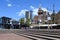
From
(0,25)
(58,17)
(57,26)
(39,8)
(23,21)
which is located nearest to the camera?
(57,26)

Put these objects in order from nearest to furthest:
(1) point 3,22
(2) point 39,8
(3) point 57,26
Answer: (3) point 57,26, (1) point 3,22, (2) point 39,8

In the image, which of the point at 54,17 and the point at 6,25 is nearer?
the point at 54,17

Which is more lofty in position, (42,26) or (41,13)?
(41,13)

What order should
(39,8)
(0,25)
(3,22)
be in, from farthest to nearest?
(39,8) < (3,22) < (0,25)

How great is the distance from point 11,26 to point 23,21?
34539 millimetres

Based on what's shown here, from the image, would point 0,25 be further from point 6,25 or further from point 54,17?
point 54,17

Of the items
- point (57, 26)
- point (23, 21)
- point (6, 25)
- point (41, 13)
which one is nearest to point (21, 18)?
point (23, 21)

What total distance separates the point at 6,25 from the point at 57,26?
4128 cm

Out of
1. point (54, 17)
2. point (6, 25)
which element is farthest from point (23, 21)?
point (54, 17)

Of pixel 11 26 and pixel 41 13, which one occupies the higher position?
pixel 41 13

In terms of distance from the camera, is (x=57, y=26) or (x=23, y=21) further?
(x=23, y=21)

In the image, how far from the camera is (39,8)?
5054 inches

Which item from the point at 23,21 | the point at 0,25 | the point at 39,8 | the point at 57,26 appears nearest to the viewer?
the point at 57,26

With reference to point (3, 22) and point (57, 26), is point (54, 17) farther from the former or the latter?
point (3, 22)
